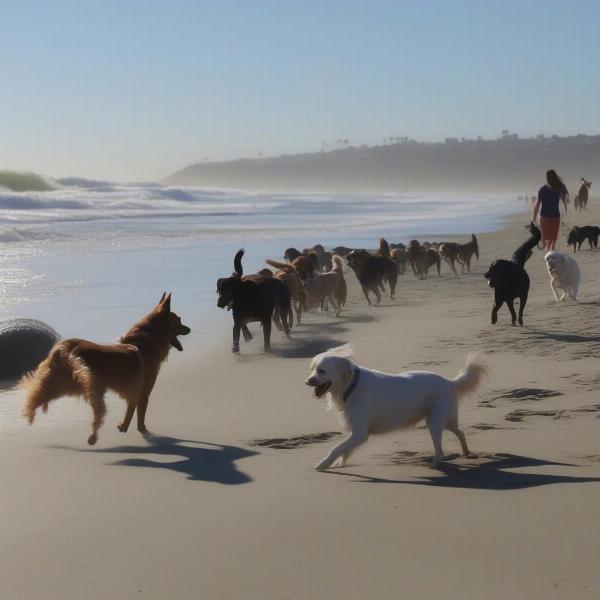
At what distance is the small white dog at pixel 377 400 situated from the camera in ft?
21.0

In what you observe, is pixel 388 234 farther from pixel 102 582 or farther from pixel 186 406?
pixel 102 582

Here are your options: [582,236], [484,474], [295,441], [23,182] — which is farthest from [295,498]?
[23,182]

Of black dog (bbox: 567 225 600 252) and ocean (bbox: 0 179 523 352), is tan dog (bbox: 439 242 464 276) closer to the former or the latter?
black dog (bbox: 567 225 600 252)

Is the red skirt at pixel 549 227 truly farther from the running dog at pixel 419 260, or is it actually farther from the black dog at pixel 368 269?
the running dog at pixel 419 260

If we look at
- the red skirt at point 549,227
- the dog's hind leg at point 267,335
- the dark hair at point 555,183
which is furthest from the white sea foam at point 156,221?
the dog's hind leg at point 267,335

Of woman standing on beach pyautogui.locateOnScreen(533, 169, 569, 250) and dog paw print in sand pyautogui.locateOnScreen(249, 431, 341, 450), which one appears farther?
woman standing on beach pyautogui.locateOnScreen(533, 169, 569, 250)

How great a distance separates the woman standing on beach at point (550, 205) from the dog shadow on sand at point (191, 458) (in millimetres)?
9764

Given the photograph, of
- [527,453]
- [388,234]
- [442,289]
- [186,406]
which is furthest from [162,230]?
[527,453]

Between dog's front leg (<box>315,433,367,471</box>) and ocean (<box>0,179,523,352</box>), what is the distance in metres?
5.25

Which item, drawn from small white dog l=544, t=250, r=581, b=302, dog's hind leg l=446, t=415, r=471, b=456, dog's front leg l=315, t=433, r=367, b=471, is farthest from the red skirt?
dog's front leg l=315, t=433, r=367, b=471

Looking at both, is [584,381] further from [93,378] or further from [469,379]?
[93,378]

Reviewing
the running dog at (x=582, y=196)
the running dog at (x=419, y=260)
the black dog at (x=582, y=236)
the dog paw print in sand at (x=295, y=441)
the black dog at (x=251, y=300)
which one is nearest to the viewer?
the dog paw print in sand at (x=295, y=441)

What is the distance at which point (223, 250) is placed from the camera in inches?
1067

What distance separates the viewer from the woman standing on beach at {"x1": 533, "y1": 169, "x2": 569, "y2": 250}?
16062 mm
